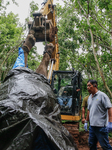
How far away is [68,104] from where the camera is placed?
5133 mm

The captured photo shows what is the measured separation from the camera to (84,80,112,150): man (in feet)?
9.52

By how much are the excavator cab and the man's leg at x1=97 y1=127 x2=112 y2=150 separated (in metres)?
2.04

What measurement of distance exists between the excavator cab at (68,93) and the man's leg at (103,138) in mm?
2041

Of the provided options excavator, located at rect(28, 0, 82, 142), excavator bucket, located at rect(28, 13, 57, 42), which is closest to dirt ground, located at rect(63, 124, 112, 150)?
excavator, located at rect(28, 0, 82, 142)

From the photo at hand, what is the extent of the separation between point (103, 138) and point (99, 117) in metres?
0.40

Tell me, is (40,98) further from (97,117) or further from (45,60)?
(45,60)

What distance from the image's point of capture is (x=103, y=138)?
289 centimetres

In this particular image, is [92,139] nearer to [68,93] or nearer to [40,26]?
[68,93]

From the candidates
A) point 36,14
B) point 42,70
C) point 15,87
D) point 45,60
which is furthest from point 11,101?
point 36,14

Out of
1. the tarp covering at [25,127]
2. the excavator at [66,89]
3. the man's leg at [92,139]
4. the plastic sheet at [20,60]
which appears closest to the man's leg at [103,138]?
the man's leg at [92,139]

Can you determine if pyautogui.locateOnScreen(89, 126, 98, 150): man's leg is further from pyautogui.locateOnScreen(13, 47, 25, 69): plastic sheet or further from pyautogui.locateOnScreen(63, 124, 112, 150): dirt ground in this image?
pyautogui.locateOnScreen(13, 47, 25, 69): plastic sheet

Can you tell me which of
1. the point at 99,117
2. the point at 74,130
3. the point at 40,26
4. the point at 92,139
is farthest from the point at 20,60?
the point at 74,130

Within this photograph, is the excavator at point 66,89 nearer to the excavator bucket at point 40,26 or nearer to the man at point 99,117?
the excavator bucket at point 40,26

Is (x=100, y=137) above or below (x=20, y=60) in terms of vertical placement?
below
